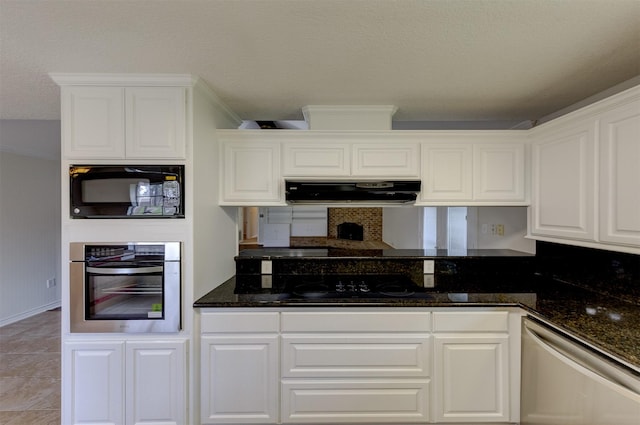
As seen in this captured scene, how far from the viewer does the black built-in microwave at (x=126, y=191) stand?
5.69 ft

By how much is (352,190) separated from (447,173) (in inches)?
30.2

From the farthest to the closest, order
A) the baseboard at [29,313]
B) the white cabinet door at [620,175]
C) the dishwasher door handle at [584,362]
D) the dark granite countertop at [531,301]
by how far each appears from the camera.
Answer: the baseboard at [29,313] < the white cabinet door at [620,175] < the dark granite countertop at [531,301] < the dishwasher door handle at [584,362]

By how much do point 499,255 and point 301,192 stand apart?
1757mm

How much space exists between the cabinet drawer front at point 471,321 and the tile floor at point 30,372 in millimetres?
2717

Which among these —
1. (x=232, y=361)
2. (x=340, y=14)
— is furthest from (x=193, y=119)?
(x=232, y=361)

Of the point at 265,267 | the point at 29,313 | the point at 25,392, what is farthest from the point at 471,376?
the point at 29,313

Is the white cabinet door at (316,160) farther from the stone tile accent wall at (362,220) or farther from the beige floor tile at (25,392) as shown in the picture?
the stone tile accent wall at (362,220)

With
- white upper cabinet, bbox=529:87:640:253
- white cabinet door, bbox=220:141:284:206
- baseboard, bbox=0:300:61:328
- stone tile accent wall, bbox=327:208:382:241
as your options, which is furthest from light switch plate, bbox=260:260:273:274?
stone tile accent wall, bbox=327:208:382:241

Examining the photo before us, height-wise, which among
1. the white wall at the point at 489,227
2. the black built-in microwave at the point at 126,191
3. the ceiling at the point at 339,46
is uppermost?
the ceiling at the point at 339,46

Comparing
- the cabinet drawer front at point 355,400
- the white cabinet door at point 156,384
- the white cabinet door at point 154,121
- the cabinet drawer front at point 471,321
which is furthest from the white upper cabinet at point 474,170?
the white cabinet door at point 156,384

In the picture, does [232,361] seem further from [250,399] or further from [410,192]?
[410,192]

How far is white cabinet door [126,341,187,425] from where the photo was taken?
1.77 metres

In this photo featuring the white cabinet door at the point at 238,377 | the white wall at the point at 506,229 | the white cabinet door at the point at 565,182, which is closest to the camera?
the white cabinet door at the point at 565,182

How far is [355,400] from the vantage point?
1.84 meters
